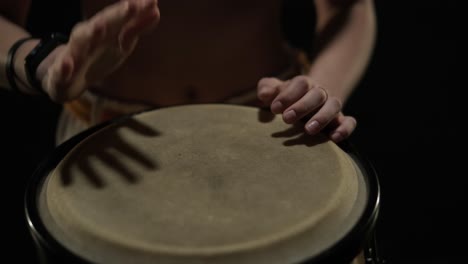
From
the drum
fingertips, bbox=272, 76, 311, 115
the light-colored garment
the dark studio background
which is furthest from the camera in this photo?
the dark studio background

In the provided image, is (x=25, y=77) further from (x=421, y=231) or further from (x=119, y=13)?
(x=421, y=231)

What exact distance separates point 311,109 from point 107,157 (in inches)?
10.1

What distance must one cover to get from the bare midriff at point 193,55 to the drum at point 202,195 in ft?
0.83

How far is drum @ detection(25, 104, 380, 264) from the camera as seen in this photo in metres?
0.48

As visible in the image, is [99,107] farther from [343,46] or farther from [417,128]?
[417,128]

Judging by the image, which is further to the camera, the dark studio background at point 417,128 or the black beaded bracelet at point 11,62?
the dark studio background at point 417,128

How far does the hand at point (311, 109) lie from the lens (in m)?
Result: 0.66

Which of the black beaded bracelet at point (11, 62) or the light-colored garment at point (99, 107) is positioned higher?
the black beaded bracelet at point (11, 62)

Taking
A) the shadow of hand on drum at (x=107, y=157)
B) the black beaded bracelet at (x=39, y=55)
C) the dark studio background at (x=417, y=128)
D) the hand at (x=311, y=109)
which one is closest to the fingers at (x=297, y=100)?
the hand at (x=311, y=109)

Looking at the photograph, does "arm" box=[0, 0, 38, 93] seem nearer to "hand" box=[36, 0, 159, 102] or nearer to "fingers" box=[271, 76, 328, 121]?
"hand" box=[36, 0, 159, 102]

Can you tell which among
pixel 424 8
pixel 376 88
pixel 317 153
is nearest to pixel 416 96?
pixel 376 88

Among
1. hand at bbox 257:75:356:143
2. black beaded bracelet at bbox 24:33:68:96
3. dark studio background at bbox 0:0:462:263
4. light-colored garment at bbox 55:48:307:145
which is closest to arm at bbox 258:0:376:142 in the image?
hand at bbox 257:75:356:143

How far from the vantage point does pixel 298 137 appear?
648 millimetres

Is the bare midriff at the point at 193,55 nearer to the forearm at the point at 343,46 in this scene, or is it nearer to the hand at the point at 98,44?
the forearm at the point at 343,46
